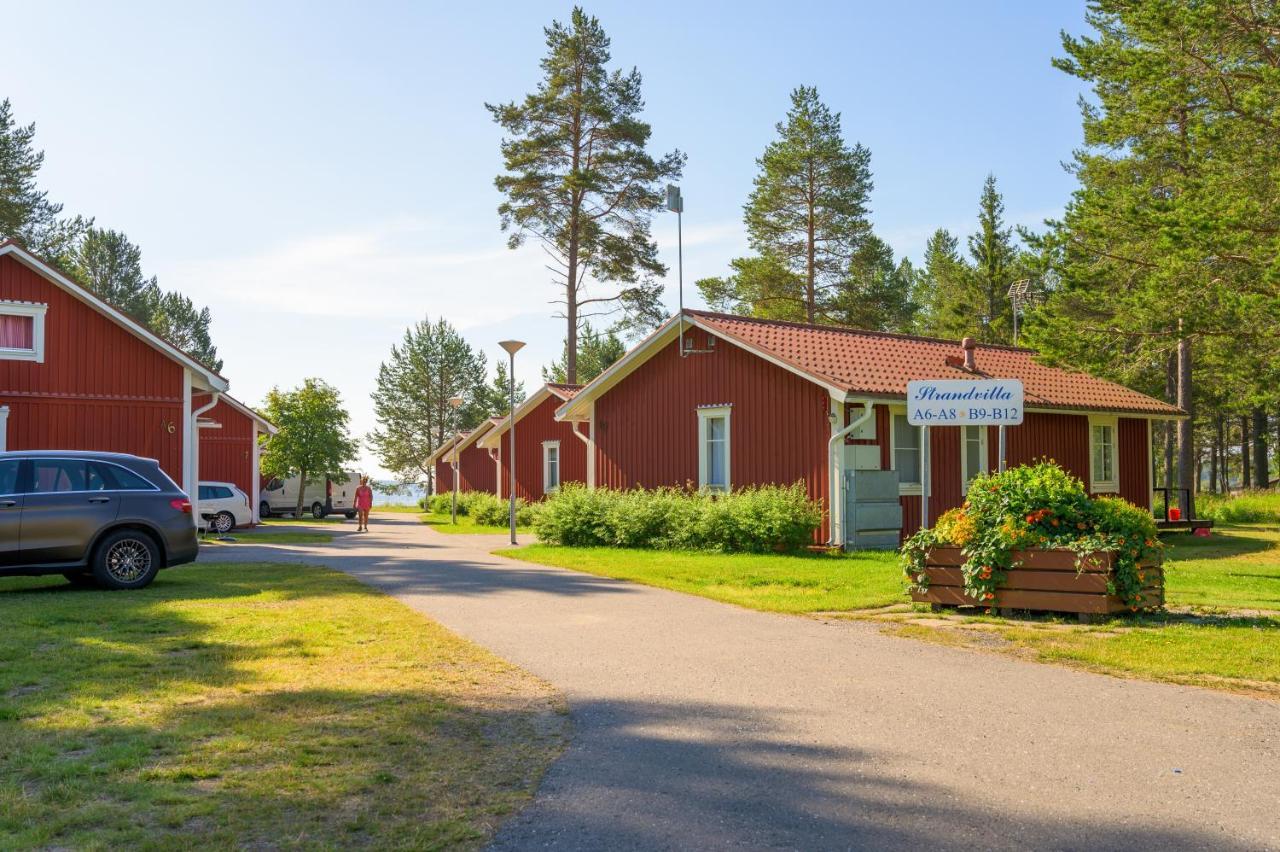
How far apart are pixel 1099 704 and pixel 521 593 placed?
24.7ft

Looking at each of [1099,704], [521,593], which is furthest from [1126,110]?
[1099,704]

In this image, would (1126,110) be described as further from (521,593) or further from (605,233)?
(521,593)

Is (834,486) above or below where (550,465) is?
below

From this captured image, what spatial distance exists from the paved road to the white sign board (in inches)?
156

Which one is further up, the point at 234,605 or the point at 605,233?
the point at 605,233

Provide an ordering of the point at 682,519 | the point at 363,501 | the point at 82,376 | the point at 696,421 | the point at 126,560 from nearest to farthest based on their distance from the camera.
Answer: the point at 126,560 < the point at 682,519 < the point at 82,376 < the point at 696,421 < the point at 363,501

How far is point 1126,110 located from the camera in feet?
105

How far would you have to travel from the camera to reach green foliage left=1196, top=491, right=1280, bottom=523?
3164cm

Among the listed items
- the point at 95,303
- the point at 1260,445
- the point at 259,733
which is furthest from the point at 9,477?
the point at 1260,445

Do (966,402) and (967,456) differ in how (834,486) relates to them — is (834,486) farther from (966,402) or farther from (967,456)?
(966,402)

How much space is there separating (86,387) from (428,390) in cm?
5187

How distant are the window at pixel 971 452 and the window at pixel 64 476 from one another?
15.4m

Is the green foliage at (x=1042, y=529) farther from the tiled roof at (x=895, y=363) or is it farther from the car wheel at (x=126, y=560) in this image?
the car wheel at (x=126, y=560)

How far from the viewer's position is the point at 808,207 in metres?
45.9
